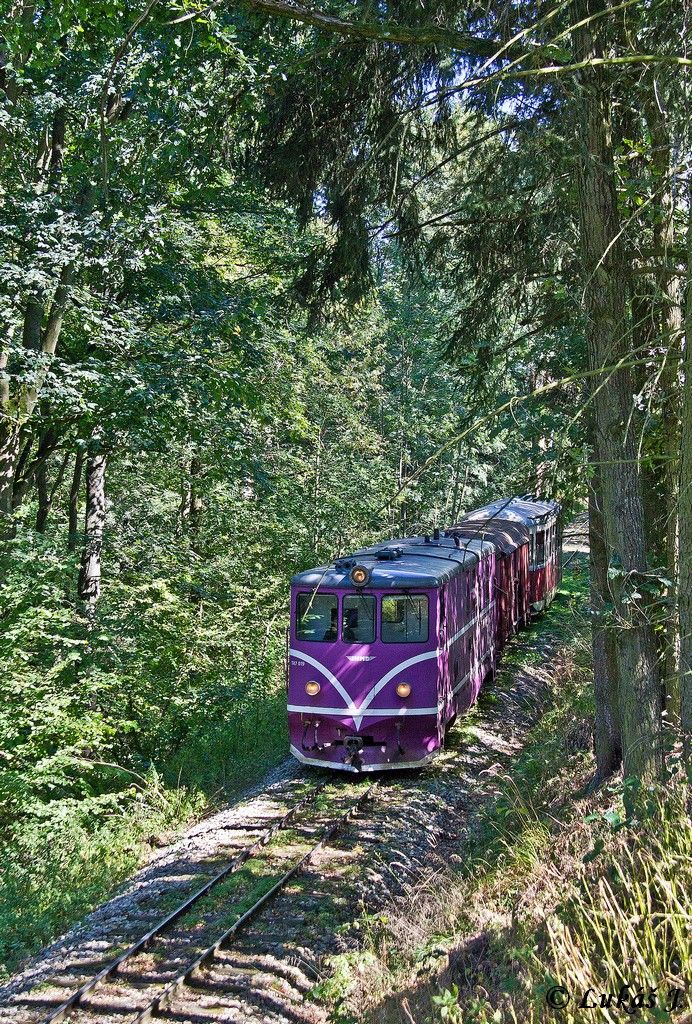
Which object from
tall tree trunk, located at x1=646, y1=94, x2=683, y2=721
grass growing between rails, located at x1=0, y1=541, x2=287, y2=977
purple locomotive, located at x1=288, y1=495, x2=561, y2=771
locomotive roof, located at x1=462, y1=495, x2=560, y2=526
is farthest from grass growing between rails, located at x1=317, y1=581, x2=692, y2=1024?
locomotive roof, located at x1=462, y1=495, x2=560, y2=526

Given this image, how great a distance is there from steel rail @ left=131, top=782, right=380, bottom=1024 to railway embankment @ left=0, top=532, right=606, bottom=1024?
17mm

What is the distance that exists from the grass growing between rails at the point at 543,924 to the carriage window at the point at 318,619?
9.20 feet

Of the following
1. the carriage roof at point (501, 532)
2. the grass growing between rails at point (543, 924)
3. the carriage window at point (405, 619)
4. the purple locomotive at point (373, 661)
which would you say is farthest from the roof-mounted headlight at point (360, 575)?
the carriage roof at point (501, 532)

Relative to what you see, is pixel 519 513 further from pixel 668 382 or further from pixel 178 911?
pixel 178 911

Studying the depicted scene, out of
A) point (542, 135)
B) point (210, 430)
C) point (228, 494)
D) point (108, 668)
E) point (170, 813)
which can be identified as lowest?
point (170, 813)

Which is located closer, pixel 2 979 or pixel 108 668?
pixel 2 979

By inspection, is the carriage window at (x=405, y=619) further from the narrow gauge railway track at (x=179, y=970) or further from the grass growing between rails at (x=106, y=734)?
the grass growing between rails at (x=106, y=734)

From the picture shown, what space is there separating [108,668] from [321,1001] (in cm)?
745

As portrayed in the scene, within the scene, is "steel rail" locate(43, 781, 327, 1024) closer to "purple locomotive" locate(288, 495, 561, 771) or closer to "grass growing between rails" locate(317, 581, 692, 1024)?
"purple locomotive" locate(288, 495, 561, 771)

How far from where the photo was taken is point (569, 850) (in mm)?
6090

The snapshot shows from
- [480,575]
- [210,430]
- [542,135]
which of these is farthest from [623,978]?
[210,430]

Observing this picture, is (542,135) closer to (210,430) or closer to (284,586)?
(210,430)

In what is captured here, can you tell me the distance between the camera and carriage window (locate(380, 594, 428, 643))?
33.4 feet

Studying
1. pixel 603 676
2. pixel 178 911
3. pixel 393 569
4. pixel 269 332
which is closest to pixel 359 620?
pixel 393 569
